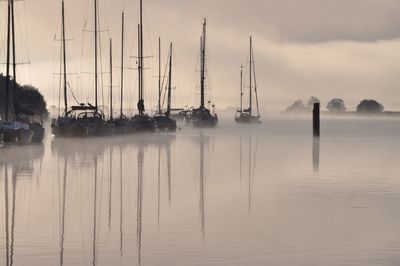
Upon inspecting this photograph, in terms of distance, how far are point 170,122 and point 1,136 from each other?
2134 inches

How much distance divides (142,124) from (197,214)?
270ft

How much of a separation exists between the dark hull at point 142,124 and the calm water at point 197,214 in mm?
56729

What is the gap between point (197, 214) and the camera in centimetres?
2722

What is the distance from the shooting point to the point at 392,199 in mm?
32344

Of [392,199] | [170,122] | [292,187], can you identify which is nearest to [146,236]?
[392,199]

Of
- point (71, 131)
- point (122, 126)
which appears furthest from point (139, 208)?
point (122, 126)

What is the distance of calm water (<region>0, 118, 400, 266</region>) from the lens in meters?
20.1

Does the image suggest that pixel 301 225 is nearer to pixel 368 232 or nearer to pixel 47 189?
pixel 368 232

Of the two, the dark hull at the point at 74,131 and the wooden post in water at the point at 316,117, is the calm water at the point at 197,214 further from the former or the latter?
the wooden post in water at the point at 316,117

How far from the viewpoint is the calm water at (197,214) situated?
20109mm

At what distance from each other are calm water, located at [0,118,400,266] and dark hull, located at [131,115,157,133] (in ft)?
186

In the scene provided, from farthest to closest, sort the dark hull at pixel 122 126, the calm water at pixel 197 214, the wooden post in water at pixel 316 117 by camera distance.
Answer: the dark hull at pixel 122 126 < the wooden post in water at pixel 316 117 < the calm water at pixel 197 214

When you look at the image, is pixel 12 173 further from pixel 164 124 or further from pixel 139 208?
pixel 164 124

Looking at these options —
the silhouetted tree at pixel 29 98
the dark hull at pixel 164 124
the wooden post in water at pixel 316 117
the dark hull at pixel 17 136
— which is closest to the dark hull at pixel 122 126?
the dark hull at pixel 164 124
